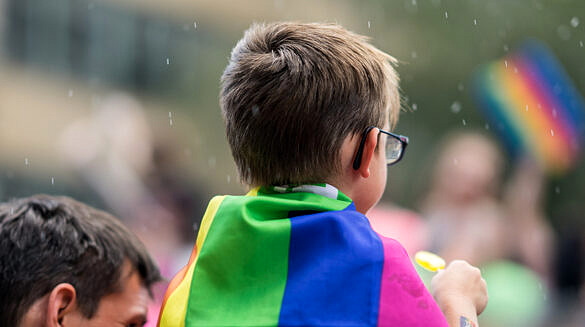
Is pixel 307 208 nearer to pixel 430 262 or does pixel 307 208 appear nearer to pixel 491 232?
pixel 430 262

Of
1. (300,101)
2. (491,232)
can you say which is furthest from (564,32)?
(300,101)

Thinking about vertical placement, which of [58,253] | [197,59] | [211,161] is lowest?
[211,161]

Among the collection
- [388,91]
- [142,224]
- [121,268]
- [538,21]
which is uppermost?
[538,21]

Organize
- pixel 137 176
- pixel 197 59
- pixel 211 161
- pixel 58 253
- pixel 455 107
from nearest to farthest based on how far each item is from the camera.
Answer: pixel 58 253
pixel 137 176
pixel 455 107
pixel 211 161
pixel 197 59

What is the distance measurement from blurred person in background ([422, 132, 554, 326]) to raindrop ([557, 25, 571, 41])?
10.9ft

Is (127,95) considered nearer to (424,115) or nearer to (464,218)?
(424,115)

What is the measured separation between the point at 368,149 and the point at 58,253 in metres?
0.82

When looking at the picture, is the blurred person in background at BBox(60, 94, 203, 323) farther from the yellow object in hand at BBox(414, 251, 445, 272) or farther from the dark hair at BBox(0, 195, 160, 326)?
the yellow object in hand at BBox(414, 251, 445, 272)

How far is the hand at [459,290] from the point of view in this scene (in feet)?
5.15

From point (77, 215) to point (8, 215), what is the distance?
174mm

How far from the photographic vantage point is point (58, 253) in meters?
1.79

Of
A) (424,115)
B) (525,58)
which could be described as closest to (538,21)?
(525,58)

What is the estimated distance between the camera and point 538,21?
24.0 feet

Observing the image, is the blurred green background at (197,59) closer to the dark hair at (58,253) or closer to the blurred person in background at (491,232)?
the blurred person in background at (491,232)
